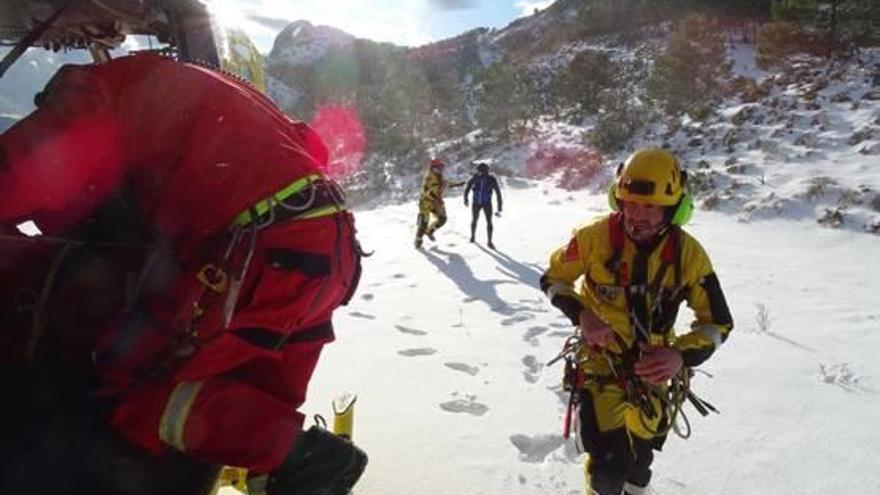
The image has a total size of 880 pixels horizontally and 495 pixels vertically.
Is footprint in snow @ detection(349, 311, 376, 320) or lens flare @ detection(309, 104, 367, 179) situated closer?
footprint in snow @ detection(349, 311, 376, 320)

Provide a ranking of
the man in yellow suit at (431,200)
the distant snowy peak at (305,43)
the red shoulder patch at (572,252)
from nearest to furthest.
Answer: the red shoulder patch at (572,252) < the man in yellow suit at (431,200) < the distant snowy peak at (305,43)

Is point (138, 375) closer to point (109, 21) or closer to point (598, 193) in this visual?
point (109, 21)

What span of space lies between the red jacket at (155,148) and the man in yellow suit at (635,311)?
186 centimetres

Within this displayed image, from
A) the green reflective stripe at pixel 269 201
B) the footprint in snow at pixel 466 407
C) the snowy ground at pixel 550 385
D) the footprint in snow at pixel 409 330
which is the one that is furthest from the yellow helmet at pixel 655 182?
the footprint in snow at pixel 409 330

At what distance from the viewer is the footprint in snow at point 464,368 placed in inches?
208

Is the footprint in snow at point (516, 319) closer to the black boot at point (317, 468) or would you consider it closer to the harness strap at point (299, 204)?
the black boot at point (317, 468)

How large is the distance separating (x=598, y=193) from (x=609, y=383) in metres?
16.5

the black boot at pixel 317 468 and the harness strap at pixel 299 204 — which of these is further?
the black boot at pixel 317 468

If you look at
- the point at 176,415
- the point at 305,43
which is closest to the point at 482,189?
the point at 176,415

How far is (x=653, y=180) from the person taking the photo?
9.57 ft

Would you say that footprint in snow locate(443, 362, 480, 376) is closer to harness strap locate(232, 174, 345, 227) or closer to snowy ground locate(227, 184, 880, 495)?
snowy ground locate(227, 184, 880, 495)

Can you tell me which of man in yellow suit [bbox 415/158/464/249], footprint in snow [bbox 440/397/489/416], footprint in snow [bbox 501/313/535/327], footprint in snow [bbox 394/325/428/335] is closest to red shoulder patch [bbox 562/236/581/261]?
footprint in snow [bbox 440/397/489/416]

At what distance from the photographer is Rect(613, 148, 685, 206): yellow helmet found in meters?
2.92

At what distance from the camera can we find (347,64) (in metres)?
97.3
